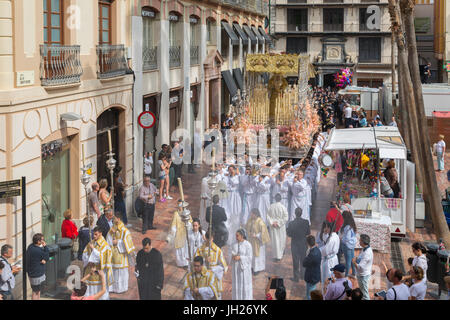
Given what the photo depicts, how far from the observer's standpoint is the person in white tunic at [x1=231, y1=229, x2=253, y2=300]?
10.8m

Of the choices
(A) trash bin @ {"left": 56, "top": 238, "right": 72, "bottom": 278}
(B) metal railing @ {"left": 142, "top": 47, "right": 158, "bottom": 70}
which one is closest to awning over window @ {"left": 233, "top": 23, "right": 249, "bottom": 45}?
(B) metal railing @ {"left": 142, "top": 47, "right": 158, "bottom": 70}

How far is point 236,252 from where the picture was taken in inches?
424

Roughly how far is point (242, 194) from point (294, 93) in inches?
367

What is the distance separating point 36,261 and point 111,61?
755 centimetres

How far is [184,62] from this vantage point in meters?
24.8

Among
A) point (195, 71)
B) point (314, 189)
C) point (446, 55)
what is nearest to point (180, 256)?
point (314, 189)

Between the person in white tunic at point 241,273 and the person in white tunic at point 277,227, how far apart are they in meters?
2.53

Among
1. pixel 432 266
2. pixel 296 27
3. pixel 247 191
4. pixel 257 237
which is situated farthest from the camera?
pixel 296 27

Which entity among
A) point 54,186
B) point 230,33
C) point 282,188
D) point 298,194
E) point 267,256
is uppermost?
point 230,33

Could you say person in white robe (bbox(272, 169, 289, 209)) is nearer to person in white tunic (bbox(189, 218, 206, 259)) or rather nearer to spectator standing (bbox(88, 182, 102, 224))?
person in white tunic (bbox(189, 218, 206, 259))

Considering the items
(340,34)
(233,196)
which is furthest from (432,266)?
(340,34)

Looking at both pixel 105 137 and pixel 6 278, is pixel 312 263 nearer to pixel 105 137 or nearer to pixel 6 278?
pixel 6 278

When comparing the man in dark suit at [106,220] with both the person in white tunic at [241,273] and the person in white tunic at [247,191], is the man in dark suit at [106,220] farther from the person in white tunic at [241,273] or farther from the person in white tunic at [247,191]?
the person in white tunic at [247,191]

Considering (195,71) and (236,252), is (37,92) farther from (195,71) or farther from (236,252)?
(195,71)
